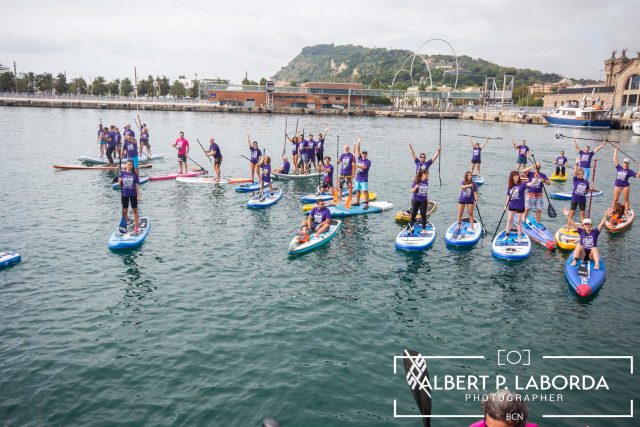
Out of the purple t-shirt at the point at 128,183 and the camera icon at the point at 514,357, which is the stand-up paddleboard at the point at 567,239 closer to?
the camera icon at the point at 514,357

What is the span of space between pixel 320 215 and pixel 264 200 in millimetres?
7025

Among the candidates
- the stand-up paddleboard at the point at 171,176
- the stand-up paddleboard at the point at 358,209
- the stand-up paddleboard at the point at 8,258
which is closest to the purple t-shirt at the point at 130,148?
the stand-up paddleboard at the point at 171,176

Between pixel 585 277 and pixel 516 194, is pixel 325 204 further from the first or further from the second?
pixel 585 277

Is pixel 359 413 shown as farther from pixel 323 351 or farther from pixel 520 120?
pixel 520 120

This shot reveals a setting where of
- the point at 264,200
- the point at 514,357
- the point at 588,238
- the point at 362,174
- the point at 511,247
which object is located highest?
the point at 362,174

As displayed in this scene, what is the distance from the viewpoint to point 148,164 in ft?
122

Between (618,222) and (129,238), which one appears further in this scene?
(618,222)

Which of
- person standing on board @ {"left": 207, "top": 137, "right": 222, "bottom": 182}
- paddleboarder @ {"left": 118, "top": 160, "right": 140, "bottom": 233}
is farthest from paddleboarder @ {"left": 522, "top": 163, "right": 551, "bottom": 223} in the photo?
person standing on board @ {"left": 207, "top": 137, "right": 222, "bottom": 182}

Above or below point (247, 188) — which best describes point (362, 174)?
above

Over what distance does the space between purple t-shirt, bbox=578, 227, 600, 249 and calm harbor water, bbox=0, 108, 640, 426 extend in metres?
1.58

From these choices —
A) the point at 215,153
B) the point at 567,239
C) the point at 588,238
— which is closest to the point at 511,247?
the point at 567,239

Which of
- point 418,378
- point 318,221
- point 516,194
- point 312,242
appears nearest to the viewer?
point 418,378

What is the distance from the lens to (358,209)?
23734mm

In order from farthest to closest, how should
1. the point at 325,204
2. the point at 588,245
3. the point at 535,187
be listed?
the point at 325,204 → the point at 535,187 → the point at 588,245
